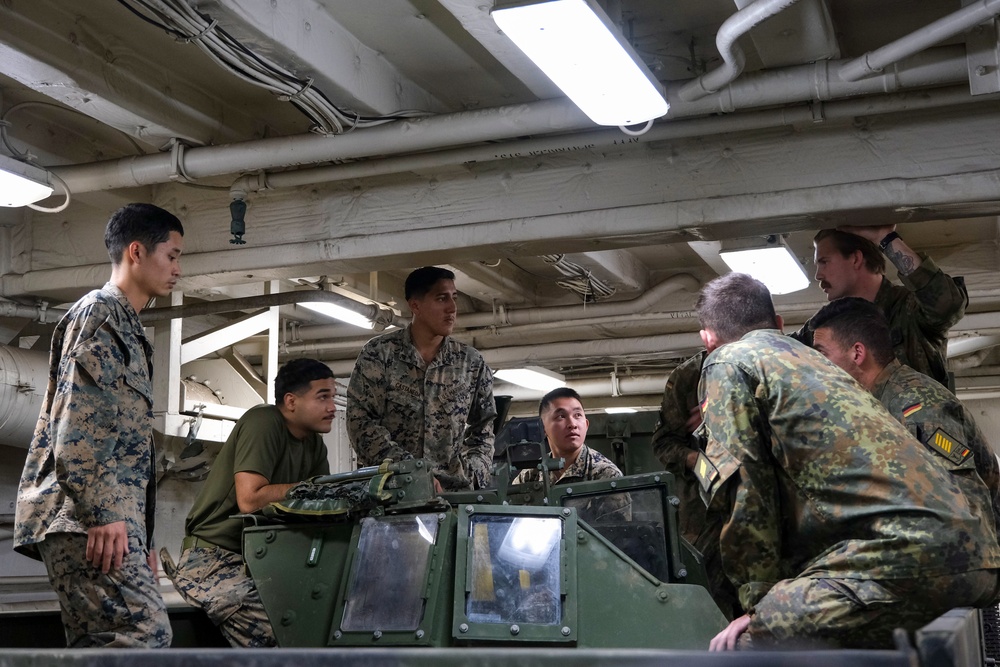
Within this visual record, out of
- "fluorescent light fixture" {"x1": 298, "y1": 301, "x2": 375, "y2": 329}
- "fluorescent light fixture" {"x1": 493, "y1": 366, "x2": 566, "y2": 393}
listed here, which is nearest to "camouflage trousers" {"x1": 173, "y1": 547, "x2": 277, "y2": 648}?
"fluorescent light fixture" {"x1": 298, "y1": 301, "x2": 375, "y2": 329}

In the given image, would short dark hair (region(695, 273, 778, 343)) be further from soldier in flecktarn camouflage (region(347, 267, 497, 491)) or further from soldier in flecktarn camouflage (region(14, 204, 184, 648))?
soldier in flecktarn camouflage (region(347, 267, 497, 491))

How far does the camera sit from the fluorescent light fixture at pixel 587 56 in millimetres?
3570

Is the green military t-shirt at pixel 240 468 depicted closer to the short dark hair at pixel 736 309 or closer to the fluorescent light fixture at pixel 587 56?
the fluorescent light fixture at pixel 587 56

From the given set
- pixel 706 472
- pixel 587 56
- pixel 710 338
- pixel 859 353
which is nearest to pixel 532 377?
pixel 859 353

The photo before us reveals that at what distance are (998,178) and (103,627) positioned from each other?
3.88 meters

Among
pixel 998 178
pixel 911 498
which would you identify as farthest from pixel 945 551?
pixel 998 178

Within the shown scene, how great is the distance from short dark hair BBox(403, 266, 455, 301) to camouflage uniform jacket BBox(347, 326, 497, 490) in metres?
0.25

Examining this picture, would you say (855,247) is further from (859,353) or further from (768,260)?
(768,260)

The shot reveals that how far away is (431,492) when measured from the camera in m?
3.73

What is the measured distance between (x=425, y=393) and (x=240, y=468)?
108 cm

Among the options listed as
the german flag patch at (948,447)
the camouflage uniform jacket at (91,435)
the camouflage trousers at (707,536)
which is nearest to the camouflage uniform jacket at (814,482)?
Result: the camouflage trousers at (707,536)

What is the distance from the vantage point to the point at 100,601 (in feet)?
10.2

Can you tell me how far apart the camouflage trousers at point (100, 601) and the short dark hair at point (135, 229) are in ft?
3.24

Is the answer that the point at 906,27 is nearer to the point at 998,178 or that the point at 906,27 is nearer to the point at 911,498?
the point at 998,178
